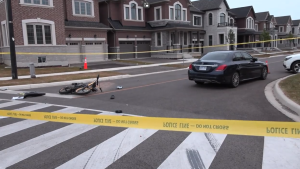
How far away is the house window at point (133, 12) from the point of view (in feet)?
106

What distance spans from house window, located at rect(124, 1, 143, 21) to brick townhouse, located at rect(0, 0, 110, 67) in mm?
6532

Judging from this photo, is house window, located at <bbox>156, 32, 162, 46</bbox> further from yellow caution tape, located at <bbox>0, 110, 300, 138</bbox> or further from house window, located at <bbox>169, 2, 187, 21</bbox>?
yellow caution tape, located at <bbox>0, 110, 300, 138</bbox>

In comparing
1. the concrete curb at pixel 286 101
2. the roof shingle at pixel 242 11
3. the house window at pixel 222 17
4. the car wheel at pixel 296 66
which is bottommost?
the concrete curb at pixel 286 101

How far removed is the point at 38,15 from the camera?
21.2 metres

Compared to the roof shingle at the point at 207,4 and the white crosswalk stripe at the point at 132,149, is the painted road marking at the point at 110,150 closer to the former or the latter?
the white crosswalk stripe at the point at 132,149

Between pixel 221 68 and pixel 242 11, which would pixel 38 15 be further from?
pixel 242 11

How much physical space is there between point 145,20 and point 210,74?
27.1 m

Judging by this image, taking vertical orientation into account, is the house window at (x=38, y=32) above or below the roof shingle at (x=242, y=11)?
below

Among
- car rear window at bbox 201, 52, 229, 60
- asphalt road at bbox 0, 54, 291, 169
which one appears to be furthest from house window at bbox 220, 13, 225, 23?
asphalt road at bbox 0, 54, 291, 169

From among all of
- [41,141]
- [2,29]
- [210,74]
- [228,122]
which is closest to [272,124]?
[228,122]

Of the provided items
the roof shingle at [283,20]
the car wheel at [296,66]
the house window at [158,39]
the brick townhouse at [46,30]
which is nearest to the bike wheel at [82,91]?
the car wheel at [296,66]

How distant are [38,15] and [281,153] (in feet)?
70.4

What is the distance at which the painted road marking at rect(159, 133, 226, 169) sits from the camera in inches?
157

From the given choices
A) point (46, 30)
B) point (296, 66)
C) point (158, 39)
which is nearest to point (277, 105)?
point (296, 66)
